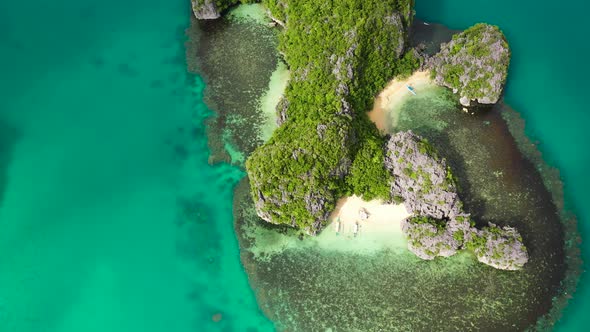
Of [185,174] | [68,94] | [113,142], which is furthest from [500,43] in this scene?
[68,94]

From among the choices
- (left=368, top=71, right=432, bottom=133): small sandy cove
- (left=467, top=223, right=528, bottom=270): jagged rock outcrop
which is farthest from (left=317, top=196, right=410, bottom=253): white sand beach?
(left=368, top=71, right=432, bottom=133): small sandy cove

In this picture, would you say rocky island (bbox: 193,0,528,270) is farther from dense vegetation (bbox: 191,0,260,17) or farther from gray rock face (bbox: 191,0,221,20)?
gray rock face (bbox: 191,0,221,20)

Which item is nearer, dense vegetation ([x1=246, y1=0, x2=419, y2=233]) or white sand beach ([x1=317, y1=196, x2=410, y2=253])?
dense vegetation ([x1=246, y1=0, x2=419, y2=233])

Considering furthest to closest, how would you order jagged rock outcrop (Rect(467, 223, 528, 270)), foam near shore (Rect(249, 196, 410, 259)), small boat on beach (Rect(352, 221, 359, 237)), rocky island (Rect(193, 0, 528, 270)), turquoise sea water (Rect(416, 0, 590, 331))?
turquoise sea water (Rect(416, 0, 590, 331)), small boat on beach (Rect(352, 221, 359, 237)), foam near shore (Rect(249, 196, 410, 259)), rocky island (Rect(193, 0, 528, 270)), jagged rock outcrop (Rect(467, 223, 528, 270))

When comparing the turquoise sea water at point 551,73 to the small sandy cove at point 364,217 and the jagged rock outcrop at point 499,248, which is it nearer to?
the jagged rock outcrop at point 499,248

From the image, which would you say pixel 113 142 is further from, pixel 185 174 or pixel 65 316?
pixel 65 316

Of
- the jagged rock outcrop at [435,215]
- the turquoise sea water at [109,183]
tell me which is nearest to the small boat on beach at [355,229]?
the jagged rock outcrop at [435,215]
